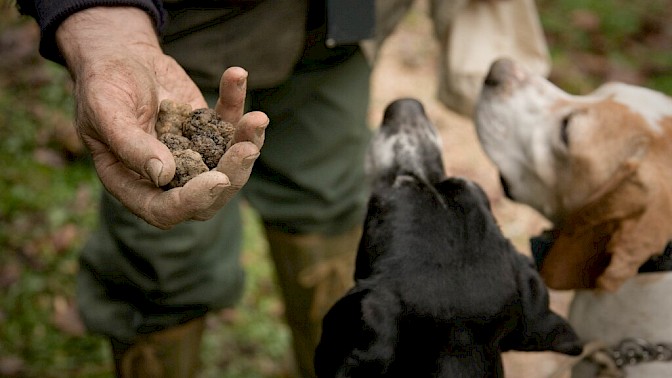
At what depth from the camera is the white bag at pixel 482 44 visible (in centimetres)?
258

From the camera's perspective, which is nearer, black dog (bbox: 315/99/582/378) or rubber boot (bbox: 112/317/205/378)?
black dog (bbox: 315/99/582/378)

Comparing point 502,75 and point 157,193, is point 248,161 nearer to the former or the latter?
point 157,193

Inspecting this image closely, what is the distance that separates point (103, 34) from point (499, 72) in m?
1.28

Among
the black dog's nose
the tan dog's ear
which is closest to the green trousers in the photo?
the black dog's nose

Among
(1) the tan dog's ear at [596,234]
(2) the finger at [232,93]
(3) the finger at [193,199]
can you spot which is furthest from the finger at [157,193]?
(1) the tan dog's ear at [596,234]

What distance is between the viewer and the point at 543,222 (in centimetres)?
333

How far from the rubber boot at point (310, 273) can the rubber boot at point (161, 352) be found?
39cm

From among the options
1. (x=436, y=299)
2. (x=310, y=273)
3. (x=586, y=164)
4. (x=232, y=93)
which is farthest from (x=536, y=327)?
(x=310, y=273)

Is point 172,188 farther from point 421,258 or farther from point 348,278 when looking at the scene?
point 348,278

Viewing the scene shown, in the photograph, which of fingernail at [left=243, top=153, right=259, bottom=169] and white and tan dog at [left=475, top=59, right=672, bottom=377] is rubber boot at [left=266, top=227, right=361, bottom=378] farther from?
fingernail at [left=243, top=153, right=259, bottom=169]

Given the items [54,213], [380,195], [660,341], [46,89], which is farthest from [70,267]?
[660,341]

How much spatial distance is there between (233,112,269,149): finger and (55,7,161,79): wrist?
0.35 meters

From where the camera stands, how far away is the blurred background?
3.05 metres

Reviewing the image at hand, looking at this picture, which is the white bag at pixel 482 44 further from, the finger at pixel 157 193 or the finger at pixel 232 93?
the finger at pixel 157 193
